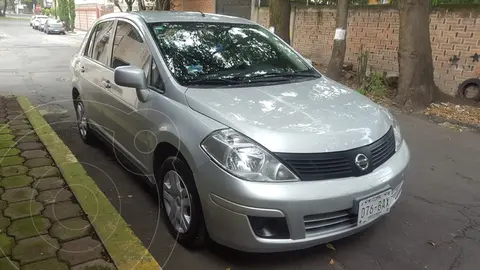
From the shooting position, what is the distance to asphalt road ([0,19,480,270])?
2.57 meters

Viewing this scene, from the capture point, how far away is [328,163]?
7.39 ft

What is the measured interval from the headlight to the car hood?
60 mm

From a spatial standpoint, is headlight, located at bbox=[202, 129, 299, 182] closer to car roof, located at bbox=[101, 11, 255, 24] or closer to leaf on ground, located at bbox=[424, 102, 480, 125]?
car roof, located at bbox=[101, 11, 255, 24]

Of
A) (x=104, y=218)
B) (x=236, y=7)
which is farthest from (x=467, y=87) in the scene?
(x=236, y=7)

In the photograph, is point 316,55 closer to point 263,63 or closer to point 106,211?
point 263,63

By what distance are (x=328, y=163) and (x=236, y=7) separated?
13972 millimetres

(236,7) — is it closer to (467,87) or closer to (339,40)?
(339,40)

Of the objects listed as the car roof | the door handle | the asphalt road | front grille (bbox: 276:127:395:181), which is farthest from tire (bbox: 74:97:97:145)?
front grille (bbox: 276:127:395:181)

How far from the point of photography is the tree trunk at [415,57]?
6500 millimetres

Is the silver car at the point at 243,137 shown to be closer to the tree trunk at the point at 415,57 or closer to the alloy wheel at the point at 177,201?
the alloy wheel at the point at 177,201

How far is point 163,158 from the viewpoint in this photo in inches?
111

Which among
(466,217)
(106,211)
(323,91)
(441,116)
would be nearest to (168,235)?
(106,211)

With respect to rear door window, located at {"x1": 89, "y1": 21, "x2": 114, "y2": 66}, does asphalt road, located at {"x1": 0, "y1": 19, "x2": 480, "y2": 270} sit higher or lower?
lower

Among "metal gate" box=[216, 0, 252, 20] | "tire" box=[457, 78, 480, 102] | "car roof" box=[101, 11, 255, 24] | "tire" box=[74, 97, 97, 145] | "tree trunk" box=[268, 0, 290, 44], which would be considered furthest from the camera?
"metal gate" box=[216, 0, 252, 20]
